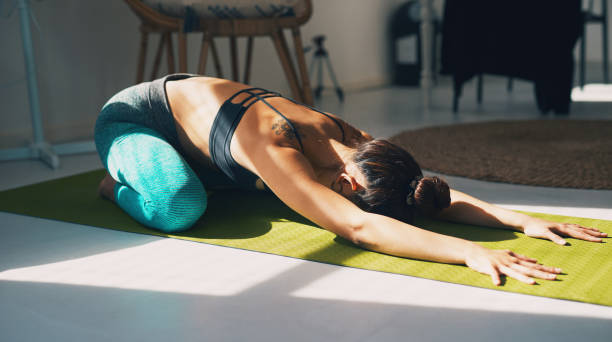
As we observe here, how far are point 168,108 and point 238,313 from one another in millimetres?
797

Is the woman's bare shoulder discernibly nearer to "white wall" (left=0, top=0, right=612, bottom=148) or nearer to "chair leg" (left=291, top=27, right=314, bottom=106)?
"chair leg" (left=291, top=27, right=314, bottom=106)

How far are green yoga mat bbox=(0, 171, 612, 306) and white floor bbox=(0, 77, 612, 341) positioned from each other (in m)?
0.04

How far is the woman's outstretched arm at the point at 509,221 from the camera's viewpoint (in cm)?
142

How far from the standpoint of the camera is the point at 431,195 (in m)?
1.36

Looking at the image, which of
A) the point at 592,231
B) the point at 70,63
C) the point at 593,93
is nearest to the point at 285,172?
the point at 592,231

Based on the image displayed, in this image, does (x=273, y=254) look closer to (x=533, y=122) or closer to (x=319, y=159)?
(x=319, y=159)

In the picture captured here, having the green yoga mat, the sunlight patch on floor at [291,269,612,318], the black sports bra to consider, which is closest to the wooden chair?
the green yoga mat

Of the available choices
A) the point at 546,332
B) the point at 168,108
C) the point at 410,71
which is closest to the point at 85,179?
the point at 168,108

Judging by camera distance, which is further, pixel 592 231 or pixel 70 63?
pixel 70 63

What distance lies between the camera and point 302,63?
2852 mm

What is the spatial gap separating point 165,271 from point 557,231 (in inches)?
35.6

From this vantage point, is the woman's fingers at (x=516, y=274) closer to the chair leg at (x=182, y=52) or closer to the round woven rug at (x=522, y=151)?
the round woven rug at (x=522, y=151)

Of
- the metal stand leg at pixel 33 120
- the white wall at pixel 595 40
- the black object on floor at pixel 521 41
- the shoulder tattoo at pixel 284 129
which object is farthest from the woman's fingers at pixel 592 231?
the white wall at pixel 595 40

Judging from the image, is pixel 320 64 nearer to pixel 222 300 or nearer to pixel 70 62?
pixel 70 62
